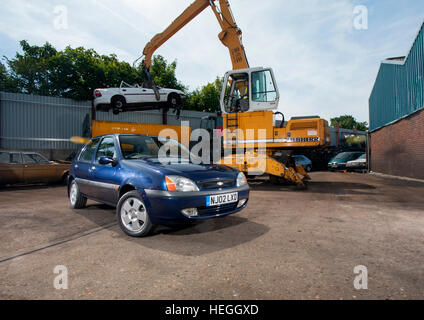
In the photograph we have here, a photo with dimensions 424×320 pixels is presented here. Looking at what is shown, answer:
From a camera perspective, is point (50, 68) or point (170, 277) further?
point (50, 68)

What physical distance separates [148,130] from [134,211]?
33.7 feet

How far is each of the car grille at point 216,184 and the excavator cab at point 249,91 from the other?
492 centimetres

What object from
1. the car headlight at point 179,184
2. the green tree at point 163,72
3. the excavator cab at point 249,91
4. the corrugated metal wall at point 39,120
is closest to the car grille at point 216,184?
the car headlight at point 179,184

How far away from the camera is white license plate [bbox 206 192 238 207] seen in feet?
11.0

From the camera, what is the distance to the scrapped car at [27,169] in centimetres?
837

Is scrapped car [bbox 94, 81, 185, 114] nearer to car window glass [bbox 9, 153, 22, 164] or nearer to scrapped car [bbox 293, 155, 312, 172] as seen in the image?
car window glass [bbox 9, 153, 22, 164]

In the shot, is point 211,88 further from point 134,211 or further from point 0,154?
point 134,211

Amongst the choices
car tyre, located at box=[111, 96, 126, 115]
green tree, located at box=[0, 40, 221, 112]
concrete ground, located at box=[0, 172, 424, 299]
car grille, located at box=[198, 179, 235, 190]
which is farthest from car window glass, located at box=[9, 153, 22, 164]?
green tree, located at box=[0, 40, 221, 112]

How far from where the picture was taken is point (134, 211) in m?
3.51

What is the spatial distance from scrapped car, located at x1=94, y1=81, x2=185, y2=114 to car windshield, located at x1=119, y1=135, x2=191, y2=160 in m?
9.04
